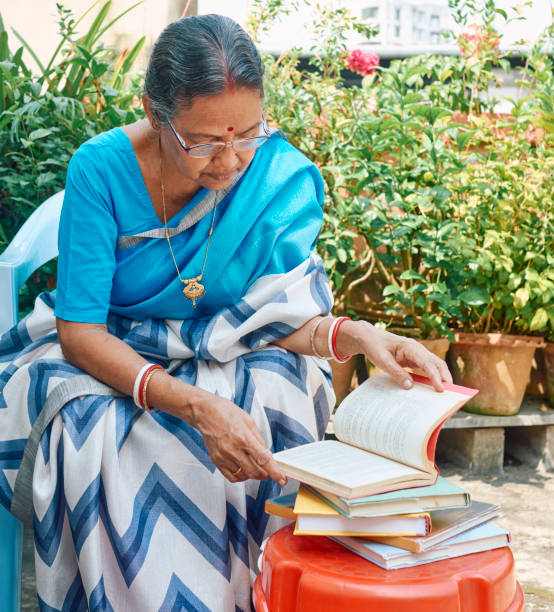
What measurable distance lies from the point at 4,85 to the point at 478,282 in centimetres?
198

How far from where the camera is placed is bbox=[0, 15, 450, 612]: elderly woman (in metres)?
1.44

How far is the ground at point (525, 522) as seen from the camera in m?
2.08

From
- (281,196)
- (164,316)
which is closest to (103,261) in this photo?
(164,316)

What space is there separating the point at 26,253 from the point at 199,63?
782mm

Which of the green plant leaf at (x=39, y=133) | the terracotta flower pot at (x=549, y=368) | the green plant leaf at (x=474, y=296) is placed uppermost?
the green plant leaf at (x=39, y=133)

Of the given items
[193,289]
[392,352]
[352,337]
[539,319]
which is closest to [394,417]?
[392,352]

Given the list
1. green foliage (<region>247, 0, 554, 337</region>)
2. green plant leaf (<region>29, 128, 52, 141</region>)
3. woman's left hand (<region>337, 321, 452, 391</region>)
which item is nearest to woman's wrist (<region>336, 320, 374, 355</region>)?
woman's left hand (<region>337, 321, 452, 391</region>)

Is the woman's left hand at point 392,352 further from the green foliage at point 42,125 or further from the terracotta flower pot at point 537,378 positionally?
the terracotta flower pot at point 537,378

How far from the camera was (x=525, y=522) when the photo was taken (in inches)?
102

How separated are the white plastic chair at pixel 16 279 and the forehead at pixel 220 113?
67 cm

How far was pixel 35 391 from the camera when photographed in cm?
158

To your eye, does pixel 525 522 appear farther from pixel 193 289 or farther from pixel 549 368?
pixel 193 289

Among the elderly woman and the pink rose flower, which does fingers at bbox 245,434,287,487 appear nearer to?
the elderly woman

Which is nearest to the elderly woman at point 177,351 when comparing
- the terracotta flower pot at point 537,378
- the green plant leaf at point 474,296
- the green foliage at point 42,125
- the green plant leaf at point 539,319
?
the green foliage at point 42,125
